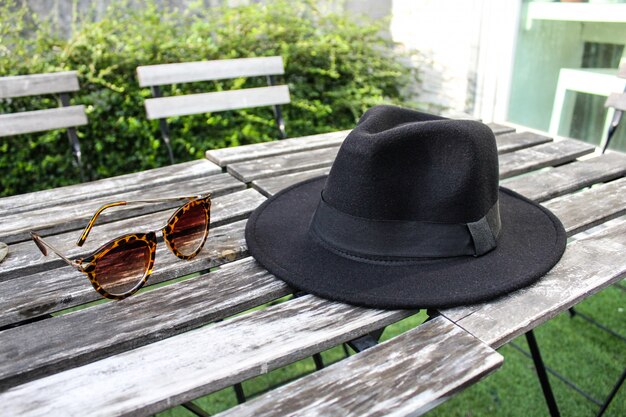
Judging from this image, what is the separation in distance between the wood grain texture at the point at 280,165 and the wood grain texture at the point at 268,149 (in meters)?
0.05

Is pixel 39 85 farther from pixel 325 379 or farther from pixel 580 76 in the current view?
pixel 580 76

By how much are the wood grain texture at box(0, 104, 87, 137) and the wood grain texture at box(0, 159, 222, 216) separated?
1028 millimetres

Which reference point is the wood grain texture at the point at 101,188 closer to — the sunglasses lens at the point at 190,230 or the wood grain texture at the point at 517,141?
the sunglasses lens at the point at 190,230

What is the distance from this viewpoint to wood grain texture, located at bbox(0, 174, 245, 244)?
1476 millimetres

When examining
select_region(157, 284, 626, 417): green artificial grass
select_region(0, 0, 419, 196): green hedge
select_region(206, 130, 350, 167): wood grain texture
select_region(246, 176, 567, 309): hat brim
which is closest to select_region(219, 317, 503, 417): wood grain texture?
select_region(246, 176, 567, 309): hat brim

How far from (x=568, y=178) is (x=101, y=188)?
167 cm

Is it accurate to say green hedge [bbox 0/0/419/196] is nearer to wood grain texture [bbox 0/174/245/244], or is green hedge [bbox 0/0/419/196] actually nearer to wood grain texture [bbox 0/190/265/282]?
wood grain texture [bbox 0/174/245/244]

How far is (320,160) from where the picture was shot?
2041mm

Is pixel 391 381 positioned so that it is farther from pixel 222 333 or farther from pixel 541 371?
pixel 541 371

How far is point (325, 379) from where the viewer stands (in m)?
0.88

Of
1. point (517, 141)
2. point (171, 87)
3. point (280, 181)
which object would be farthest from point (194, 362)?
point (171, 87)

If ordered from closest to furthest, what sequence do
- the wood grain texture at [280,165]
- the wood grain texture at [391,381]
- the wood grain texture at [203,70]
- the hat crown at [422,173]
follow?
the wood grain texture at [391,381], the hat crown at [422,173], the wood grain texture at [280,165], the wood grain texture at [203,70]

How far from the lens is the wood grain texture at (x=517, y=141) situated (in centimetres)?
218

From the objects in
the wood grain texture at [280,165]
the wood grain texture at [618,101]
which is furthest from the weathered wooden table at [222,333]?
the wood grain texture at [618,101]
